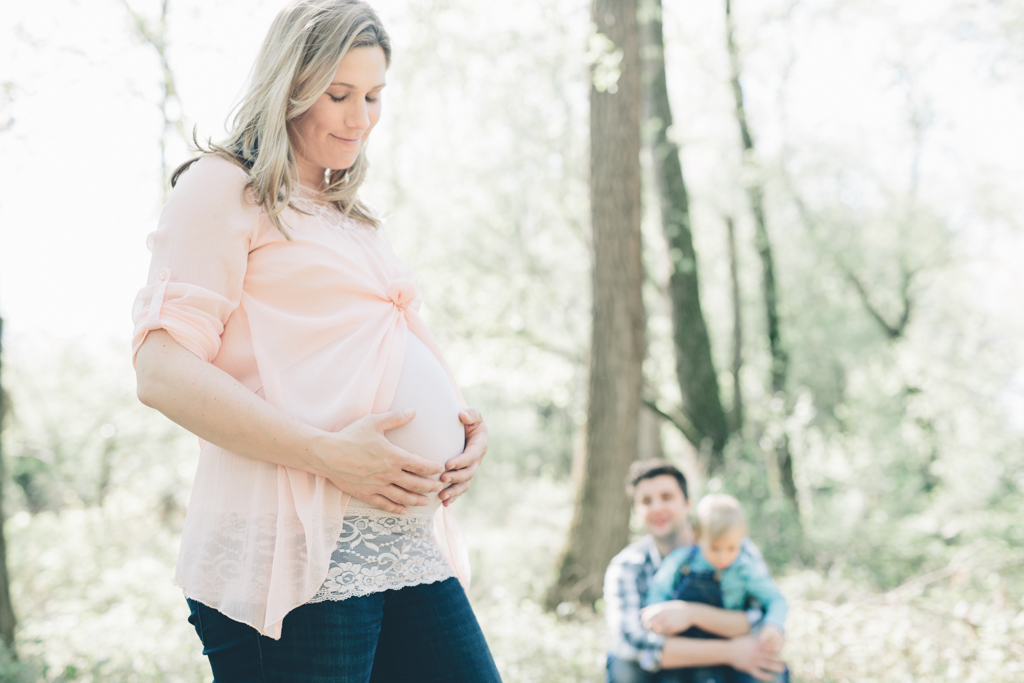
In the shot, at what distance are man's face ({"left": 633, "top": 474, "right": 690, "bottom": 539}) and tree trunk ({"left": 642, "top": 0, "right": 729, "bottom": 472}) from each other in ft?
16.1

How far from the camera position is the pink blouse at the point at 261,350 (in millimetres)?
1086

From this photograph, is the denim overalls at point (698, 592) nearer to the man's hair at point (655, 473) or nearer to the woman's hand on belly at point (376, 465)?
the man's hair at point (655, 473)

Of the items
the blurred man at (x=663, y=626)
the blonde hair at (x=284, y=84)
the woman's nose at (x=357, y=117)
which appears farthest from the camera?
the blurred man at (x=663, y=626)

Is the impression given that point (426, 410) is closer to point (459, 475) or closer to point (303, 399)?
point (459, 475)

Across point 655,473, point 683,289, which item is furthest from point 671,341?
point 655,473

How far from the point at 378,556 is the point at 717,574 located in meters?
2.23

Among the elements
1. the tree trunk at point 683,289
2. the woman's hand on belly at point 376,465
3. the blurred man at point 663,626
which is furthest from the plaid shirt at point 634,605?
the tree trunk at point 683,289

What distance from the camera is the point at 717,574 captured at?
3029mm

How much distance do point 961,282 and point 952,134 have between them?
11.2 feet

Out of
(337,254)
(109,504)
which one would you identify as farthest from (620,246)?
(109,504)

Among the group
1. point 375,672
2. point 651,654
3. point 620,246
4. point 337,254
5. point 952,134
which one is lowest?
point 651,654

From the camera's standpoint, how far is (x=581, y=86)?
29.9 feet

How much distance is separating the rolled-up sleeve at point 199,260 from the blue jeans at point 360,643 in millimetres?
429

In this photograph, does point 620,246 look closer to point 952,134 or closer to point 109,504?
point 109,504
